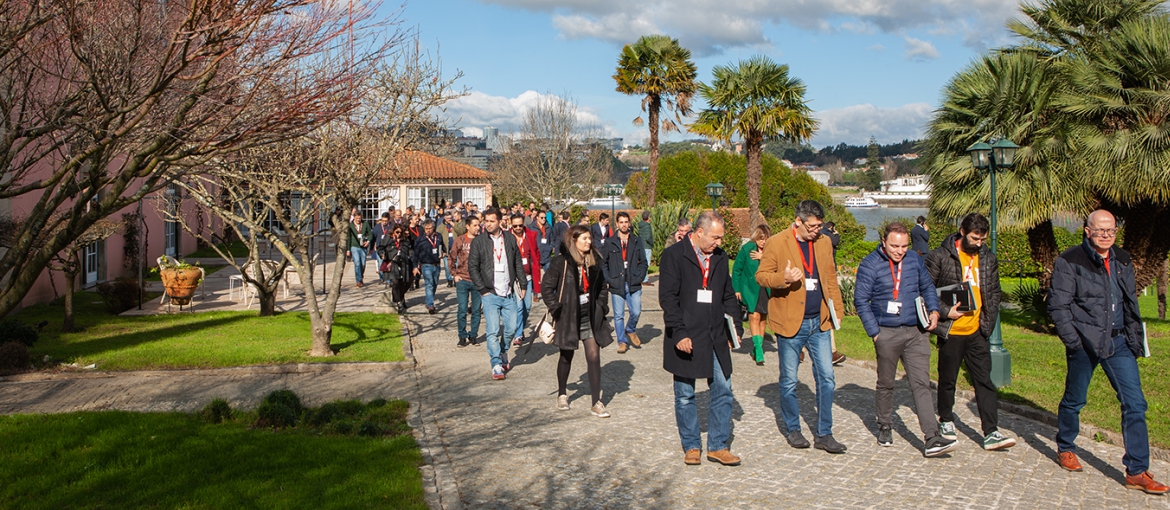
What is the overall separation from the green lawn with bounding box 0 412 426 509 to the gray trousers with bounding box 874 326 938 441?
3610 mm

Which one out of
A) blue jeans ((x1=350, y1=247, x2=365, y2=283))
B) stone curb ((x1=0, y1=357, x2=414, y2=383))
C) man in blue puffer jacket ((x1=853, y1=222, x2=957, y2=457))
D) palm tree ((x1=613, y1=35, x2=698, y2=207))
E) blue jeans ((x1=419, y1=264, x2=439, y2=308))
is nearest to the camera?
man in blue puffer jacket ((x1=853, y1=222, x2=957, y2=457))

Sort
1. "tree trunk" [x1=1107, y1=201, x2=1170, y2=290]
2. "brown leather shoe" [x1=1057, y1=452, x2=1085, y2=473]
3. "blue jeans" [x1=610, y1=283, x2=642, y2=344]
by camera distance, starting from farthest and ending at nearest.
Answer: "tree trunk" [x1=1107, y1=201, x2=1170, y2=290], "blue jeans" [x1=610, y1=283, x2=642, y2=344], "brown leather shoe" [x1=1057, y1=452, x2=1085, y2=473]

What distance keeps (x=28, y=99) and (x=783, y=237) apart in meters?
5.77

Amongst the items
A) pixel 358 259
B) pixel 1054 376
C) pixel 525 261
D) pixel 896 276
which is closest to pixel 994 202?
pixel 1054 376

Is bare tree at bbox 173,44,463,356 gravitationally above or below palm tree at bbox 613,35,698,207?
below

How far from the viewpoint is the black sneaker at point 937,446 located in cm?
655

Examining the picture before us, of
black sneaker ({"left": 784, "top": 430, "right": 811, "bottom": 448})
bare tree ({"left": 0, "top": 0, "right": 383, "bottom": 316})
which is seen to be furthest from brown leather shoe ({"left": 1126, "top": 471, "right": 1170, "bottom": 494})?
bare tree ({"left": 0, "top": 0, "right": 383, "bottom": 316})

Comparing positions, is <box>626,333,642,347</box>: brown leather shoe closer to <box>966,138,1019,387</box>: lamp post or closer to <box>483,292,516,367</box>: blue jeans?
<box>483,292,516,367</box>: blue jeans

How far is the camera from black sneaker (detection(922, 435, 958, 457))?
655cm

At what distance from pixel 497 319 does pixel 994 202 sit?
5.87 metres

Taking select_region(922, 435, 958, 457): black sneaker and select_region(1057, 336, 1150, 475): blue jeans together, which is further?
select_region(922, 435, 958, 457): black sneaker

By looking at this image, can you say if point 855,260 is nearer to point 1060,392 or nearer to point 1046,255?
point 1046,255

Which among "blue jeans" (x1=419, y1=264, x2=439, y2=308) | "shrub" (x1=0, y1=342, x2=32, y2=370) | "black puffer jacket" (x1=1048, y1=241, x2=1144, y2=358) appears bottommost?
"shrub" (x1=0, y1=342, x2=32, y2=370)

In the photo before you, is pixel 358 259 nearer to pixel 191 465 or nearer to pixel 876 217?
pixel 191 465
